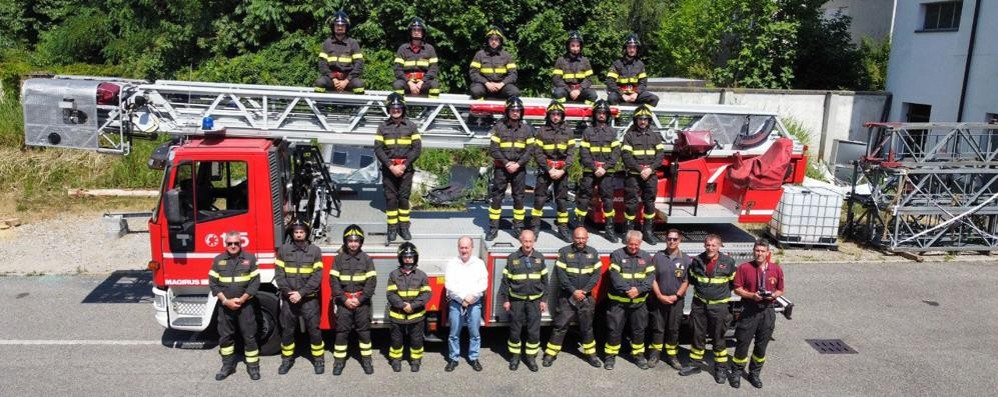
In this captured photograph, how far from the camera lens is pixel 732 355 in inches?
339

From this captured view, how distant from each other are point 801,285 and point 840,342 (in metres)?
2.31

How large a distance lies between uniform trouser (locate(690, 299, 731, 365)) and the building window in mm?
13997

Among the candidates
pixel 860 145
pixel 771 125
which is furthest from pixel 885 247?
pixel 771 125

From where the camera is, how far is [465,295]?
7.75 meters

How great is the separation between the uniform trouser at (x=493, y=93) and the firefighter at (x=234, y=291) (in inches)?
136

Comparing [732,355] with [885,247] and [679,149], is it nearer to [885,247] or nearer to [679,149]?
[679,149]

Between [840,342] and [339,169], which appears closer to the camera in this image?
[840,342]

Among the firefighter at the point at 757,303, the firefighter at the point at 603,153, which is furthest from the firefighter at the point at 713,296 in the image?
the firefighter at the point at 603,153

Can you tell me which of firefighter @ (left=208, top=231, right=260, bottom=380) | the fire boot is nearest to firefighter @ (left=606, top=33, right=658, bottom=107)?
firefighter @ (left=208, top=231, right=260, bottom=380)

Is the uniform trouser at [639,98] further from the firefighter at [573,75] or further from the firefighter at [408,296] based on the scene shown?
the firefighter at [408,296]

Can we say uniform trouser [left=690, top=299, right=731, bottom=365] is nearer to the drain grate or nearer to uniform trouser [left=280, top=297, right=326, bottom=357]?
the drain grate

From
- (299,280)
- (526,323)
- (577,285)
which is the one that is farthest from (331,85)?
(577,285)

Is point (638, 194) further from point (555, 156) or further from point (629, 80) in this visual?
point (629, 80)

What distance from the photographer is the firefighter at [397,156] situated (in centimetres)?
825
